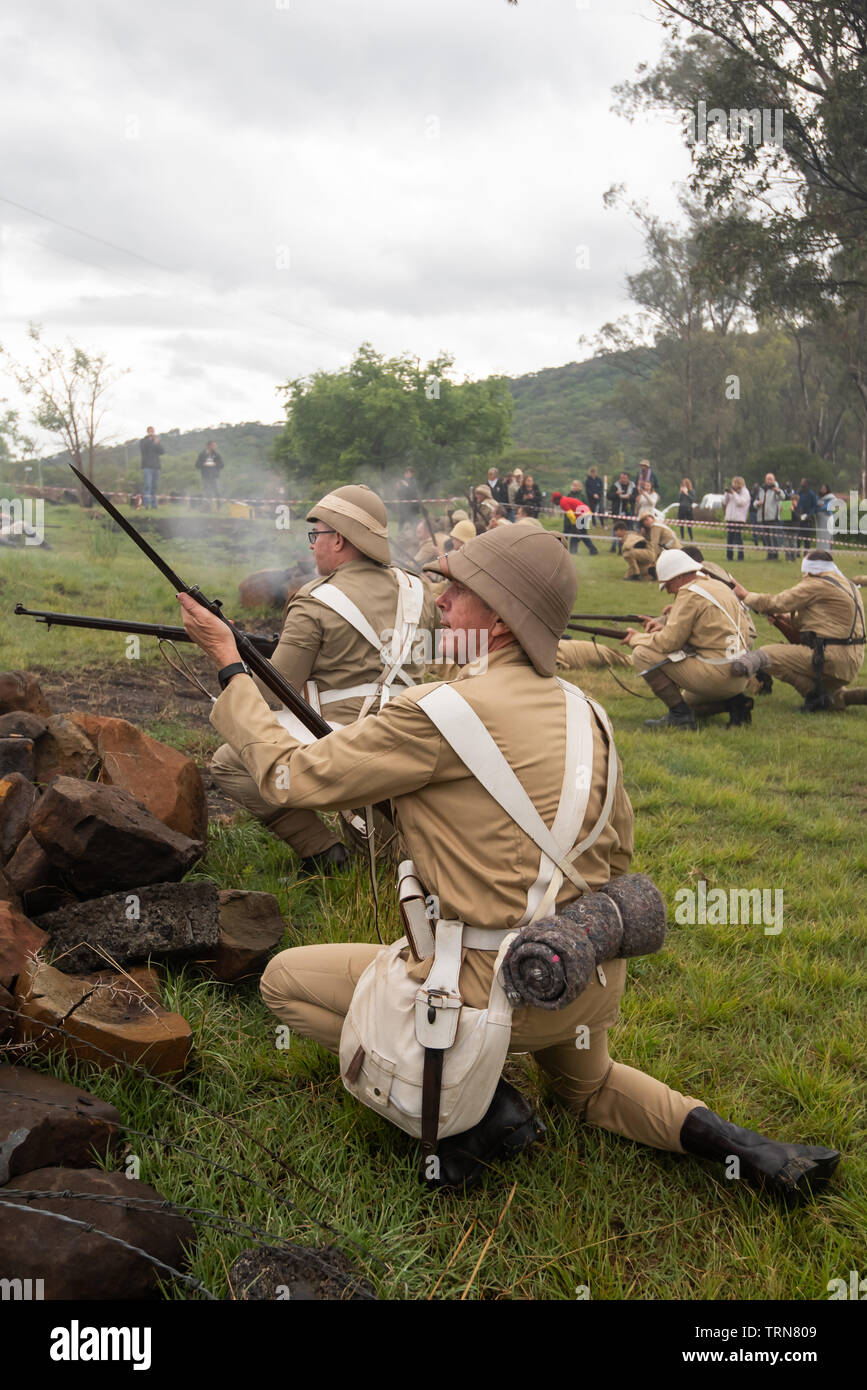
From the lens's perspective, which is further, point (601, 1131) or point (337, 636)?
point (337, 636)

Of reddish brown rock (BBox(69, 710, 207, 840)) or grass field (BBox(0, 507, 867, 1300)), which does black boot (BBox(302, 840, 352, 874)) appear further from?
reddish brown rock (BBox(69, 710, 207, 840))

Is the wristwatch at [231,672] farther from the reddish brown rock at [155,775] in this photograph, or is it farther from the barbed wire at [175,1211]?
the reddish brown rock at [155,775]

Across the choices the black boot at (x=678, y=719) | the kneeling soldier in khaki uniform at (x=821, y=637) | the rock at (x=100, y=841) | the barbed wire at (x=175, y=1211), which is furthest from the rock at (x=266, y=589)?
the barbed wire at (x=175, y=1211)

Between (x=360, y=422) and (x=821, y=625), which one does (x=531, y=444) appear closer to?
(x=360, y=422)

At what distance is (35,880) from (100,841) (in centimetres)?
34

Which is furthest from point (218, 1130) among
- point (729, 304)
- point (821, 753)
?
point (729, 304)

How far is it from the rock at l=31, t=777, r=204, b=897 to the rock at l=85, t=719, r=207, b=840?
53 cm

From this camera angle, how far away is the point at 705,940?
5.32m

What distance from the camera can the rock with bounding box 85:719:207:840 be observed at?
5.21 metres

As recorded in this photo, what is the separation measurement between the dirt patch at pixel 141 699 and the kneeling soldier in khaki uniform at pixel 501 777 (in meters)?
4.03

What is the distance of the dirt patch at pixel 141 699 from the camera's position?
25.2 ft

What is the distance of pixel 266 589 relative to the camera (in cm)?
A: 1258

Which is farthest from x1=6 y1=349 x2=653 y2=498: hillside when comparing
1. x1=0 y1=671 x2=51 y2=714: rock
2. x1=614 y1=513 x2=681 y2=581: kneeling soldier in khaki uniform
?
x1=0 y1=671 x2=51 y2=714: rock

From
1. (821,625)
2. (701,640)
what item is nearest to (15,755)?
(701,640)
